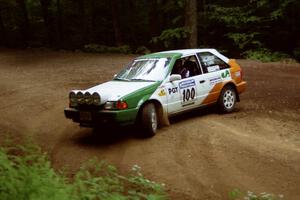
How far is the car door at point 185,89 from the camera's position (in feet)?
→ 37.7

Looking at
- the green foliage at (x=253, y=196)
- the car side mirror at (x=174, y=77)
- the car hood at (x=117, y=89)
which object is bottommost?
the green foliage at (x=253, y=196)

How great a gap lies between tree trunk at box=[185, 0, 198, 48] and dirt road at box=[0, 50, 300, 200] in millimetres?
5541

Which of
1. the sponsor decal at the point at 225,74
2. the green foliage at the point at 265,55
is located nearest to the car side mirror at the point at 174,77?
the sponsor decal at the point at 225,74

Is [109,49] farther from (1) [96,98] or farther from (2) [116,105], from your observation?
(2) [116,105]

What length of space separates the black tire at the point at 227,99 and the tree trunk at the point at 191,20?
943 cm

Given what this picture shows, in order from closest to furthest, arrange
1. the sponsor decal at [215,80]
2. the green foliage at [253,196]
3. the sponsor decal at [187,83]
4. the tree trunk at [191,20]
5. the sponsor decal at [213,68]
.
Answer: the green foliage at [253,196] → the sponsor decal at [187,83] → the sponsor decal at [215,80] → the sponsor decal at [213,68] → the tree trunk at [191,20]

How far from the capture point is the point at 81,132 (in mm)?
11875

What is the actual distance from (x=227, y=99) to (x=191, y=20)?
32.7ft

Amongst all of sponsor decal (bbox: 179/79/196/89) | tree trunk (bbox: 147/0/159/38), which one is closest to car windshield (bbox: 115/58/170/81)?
sponsor decal (bbox: 179/79/196/89)

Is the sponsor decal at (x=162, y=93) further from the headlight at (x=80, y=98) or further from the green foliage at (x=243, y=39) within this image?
the green foliage at (x=243, y=39)

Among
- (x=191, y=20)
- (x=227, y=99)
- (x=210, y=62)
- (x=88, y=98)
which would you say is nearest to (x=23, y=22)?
(x=191, y=20)

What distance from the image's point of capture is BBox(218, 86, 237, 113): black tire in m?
12.7

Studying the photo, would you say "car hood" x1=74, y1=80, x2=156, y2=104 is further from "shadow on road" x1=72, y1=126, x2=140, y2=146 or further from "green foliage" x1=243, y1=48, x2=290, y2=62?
"green foliage" x1=243, y1=48, x2=290, y2=62

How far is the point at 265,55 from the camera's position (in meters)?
23.1
